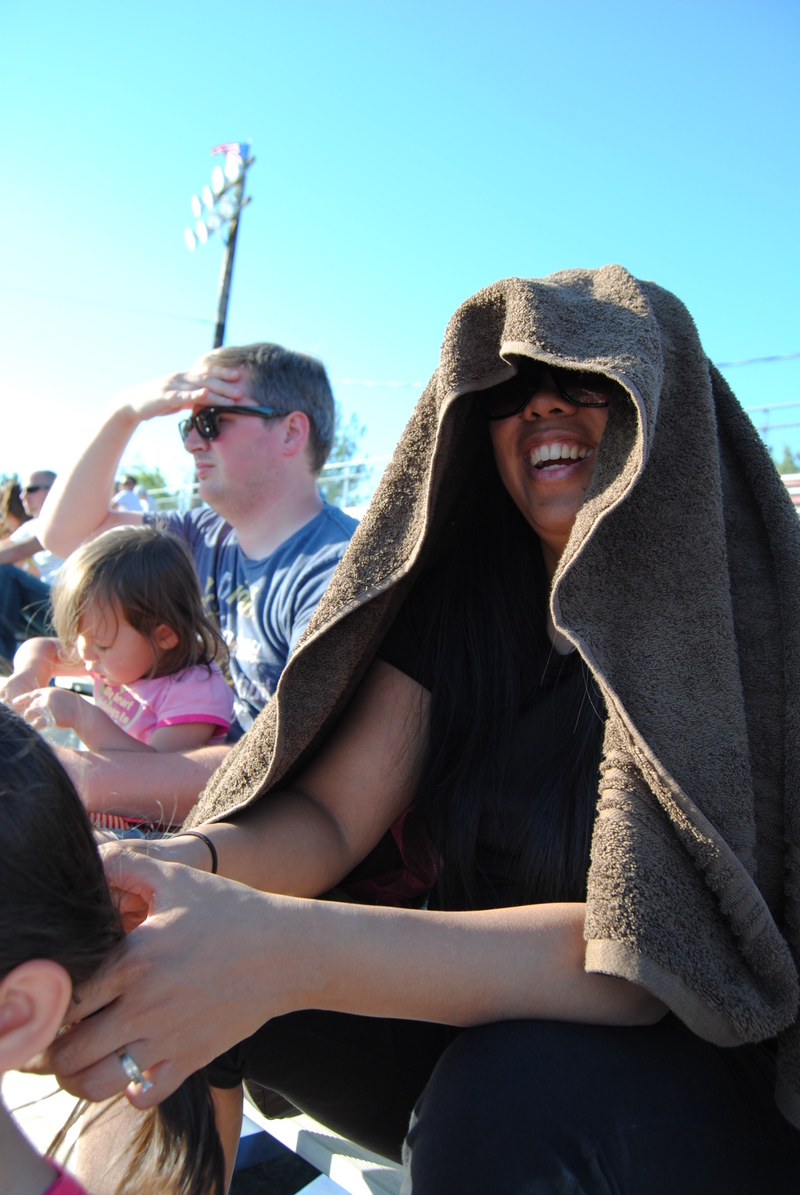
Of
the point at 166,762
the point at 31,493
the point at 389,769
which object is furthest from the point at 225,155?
the point at 389,769

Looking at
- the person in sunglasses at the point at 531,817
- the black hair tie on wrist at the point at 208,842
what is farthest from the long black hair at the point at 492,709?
the black hair tie on wrist at the point at 208,842

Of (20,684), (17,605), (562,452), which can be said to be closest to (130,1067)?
(562,452)

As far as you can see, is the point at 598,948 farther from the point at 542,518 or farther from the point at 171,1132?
the point at 542,518

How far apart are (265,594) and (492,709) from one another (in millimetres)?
1305

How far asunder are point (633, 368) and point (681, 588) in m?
0.30

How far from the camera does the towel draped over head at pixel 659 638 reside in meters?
1.00

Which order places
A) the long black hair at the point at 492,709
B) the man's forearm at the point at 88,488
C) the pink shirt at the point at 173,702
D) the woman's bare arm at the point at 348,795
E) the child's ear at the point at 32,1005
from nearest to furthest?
the child's ear at the point at 32,1005 < the long black hair at the point at 492,709 < the woman's bare arm at the point at 348,795 < the pink shirt at the point at 173,702 < the man's forearm at the point at 88,488

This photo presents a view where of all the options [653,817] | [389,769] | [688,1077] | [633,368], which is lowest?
[688,1077]

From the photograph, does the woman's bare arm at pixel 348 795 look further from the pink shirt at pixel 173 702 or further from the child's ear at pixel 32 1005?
the pink shirt at pixel 173 702

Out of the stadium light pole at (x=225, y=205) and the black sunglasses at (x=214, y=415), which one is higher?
the stadium light pole at (x=225, y=205)

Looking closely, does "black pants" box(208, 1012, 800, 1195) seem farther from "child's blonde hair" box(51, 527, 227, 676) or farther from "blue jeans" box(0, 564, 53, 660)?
"blue jeans" box(0, 564, 53, 660)

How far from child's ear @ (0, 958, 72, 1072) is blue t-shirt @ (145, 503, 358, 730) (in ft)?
4.77

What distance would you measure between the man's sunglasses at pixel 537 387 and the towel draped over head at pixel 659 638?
0.19 ft

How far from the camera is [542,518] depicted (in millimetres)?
1525
